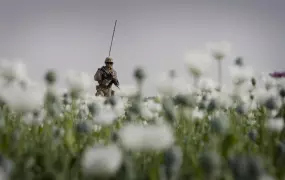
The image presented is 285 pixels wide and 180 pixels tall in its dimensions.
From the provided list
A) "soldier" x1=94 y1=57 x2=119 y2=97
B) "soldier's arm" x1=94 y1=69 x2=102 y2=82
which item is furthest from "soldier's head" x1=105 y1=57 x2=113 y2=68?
"soldier's arm" x1=94 y1=69 x2=102 y2=82

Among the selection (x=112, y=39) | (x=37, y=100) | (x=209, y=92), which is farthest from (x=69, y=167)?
(x=112, y=39)

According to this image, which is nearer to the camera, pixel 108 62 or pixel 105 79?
pixel 105 79

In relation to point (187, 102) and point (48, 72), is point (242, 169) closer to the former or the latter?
point (187, 102)

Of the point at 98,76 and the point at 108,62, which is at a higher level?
the point at 108,62

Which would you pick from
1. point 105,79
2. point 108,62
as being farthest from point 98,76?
point 108,62

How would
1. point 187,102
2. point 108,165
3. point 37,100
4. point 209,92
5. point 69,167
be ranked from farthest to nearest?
1. point 209,92
2. point 187,102
3. point 37,100
4. point 69,167
5. point 108,165

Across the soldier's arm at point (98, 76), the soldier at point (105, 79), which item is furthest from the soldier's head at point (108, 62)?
the soldier's arm at point (98, 76)

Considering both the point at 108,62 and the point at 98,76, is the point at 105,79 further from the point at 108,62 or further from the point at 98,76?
the point at 108,62

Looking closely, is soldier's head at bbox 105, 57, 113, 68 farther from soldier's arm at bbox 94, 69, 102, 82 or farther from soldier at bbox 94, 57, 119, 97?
soldier's arm at bbox 94, 69, 102, 82

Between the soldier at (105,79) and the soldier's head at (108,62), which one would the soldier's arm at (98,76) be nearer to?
the soldier at (105,79)

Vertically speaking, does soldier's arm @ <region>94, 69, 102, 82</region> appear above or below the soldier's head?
below

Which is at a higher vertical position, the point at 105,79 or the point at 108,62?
the point at 108,62

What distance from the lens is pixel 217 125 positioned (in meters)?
1.01

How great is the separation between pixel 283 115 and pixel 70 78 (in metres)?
0.89
